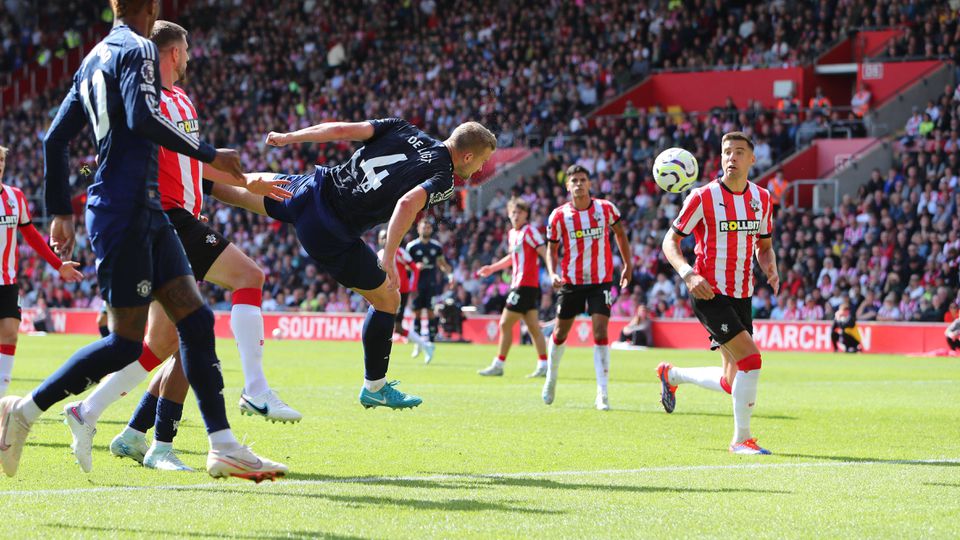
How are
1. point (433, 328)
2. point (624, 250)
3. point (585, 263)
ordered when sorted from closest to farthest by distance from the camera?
point (624, 250), point (585, 263), point (433, 328)

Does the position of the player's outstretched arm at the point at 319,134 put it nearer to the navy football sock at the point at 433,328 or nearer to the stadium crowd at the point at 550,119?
the stadium crowd at the point at 550,119

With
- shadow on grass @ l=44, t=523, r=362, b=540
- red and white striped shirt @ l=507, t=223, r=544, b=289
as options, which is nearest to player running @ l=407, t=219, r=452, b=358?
red and white striped shirt @ l=507, t=223, r=544, b=289

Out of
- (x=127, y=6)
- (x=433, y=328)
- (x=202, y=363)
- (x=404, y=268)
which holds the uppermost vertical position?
(x=127, y=6)

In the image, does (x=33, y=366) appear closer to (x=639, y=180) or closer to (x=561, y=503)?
(x=561, y=503)

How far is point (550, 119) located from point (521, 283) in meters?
20.1

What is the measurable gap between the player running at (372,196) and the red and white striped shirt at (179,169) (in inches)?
21.2

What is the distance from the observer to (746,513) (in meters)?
6.37

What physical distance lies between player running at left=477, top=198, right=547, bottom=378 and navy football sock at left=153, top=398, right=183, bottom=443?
1117cm

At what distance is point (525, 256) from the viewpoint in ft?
63.3

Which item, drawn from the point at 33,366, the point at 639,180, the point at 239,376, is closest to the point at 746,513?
the point at 239,376

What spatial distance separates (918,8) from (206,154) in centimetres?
3276

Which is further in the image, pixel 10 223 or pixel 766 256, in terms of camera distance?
pixel 10 223

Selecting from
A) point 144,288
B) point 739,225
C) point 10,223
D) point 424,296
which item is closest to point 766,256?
point 739,225

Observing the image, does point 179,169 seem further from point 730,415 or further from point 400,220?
point 730,415
